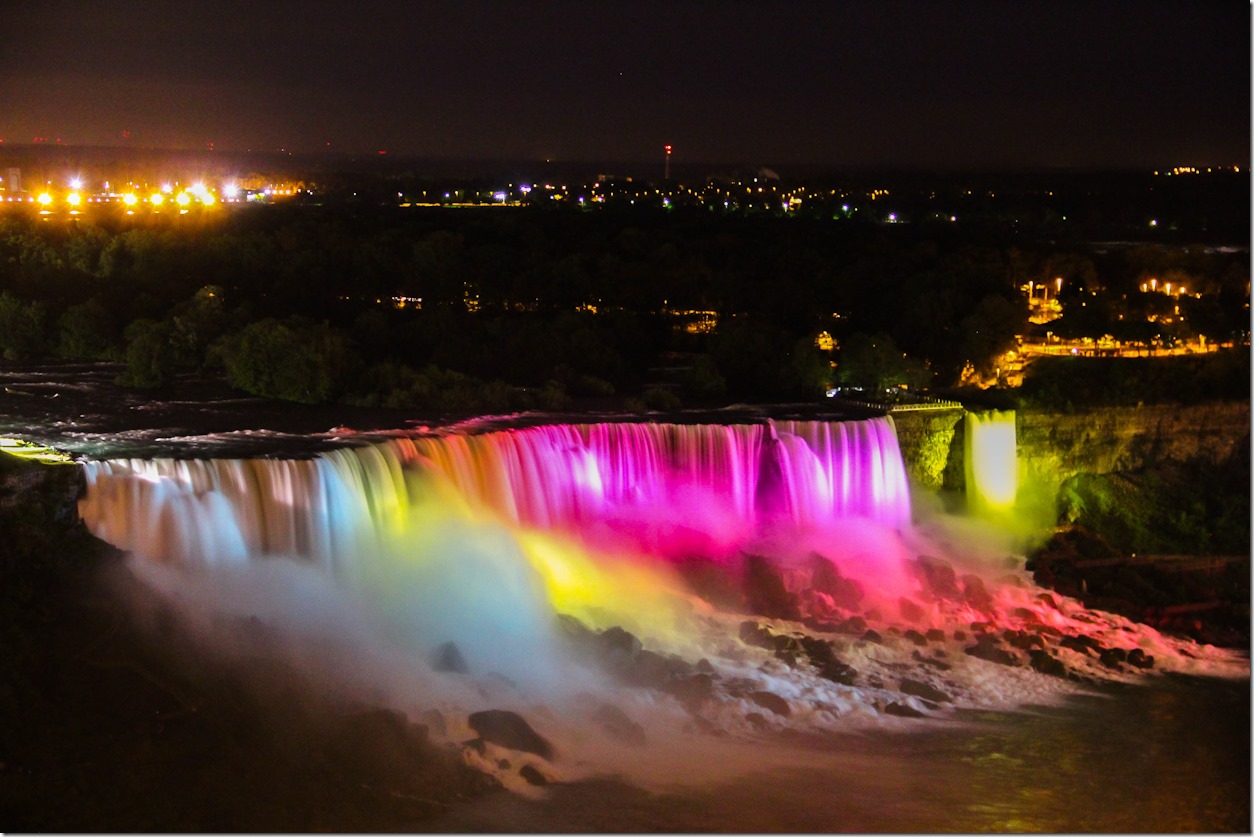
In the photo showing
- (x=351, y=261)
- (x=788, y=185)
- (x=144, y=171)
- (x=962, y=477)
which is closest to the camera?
(x=962, y=477)

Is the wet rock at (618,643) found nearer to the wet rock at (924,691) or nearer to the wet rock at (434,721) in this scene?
the wet rock at (434,721)

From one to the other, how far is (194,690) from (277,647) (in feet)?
4.40

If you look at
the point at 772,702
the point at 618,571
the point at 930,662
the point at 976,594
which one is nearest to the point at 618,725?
the point at 772,702

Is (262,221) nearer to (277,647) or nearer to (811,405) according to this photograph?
(811,405)

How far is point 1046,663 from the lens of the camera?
18.5 meters

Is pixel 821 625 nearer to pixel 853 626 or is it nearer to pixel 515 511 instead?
pixel 853 626

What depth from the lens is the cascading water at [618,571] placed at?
16.6m

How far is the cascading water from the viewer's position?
16594mm

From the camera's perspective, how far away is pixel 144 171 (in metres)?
80.4

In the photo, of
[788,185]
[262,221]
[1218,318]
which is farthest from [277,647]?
[788,185]

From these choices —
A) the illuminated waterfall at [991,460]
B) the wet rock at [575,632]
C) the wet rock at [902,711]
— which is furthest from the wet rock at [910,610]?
the illuminated waterfall at [991,460]

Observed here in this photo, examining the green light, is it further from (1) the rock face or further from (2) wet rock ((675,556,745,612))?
(1) the rock face

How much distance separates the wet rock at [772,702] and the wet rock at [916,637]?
3.04 meters

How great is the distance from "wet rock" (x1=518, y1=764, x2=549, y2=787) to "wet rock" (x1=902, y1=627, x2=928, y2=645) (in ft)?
20.8
